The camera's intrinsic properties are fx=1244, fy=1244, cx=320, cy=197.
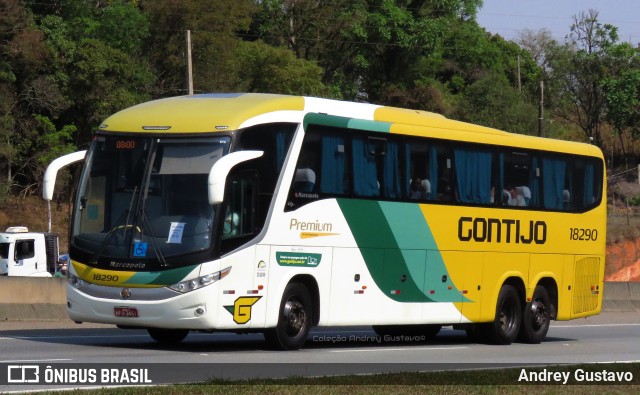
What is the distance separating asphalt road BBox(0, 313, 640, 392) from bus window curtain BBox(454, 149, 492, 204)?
260 cm

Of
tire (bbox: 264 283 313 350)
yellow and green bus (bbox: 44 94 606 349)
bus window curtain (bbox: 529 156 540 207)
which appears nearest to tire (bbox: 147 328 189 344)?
yellow and green bus (bbox: 44 94 606 349)

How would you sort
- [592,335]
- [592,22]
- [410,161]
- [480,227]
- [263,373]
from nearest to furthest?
[263,373] < [410,161] < [480,227] < [592,335] < [592,22]

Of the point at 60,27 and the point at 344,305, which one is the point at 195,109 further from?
the point at 60,27

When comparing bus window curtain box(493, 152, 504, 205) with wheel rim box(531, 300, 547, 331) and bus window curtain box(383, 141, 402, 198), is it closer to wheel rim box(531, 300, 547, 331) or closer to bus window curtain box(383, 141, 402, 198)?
wheel rim box(531, 300, 547, 331)

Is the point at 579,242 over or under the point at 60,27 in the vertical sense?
under

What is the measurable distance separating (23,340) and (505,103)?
61056mm

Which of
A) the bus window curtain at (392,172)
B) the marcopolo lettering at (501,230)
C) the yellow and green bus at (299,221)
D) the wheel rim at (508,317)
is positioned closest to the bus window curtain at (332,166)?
the yellow and green bus at (299,221)

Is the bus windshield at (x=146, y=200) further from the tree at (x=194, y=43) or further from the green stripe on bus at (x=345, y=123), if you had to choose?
the tree at (x=194, y=43)

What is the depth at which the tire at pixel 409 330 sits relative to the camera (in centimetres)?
2294

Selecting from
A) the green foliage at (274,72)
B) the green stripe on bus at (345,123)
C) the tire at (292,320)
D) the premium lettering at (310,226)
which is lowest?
the tire at (292,320)

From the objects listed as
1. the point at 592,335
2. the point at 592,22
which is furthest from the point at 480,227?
the point at 592,22

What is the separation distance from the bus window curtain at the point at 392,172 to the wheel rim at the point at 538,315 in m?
4.75

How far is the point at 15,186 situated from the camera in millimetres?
63219

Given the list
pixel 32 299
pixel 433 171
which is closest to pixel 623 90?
pixel 32 299
